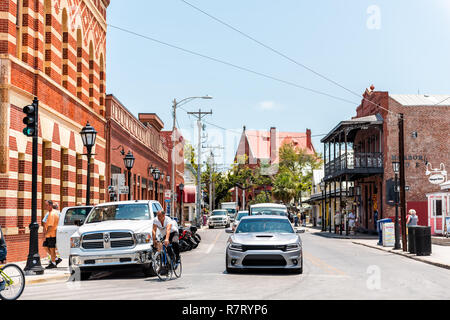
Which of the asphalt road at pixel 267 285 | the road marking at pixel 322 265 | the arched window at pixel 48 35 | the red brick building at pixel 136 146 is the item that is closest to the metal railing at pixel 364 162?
the red brick building at pixel 136 146

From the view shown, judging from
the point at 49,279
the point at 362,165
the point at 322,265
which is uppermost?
the point at 362,165

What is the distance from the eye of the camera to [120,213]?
16359 millimetres

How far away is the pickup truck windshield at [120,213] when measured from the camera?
53.0 ft

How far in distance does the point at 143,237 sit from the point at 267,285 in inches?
134

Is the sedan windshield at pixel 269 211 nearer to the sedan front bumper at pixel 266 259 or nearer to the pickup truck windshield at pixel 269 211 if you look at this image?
the pickup truck windshield at pixel 269 211

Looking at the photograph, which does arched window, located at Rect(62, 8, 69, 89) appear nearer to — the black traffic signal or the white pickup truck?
the black traffic signal

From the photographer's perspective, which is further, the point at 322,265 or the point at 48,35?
the point at 48,35

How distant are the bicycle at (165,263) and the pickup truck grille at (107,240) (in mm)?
735

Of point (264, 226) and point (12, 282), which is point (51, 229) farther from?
point (12, 282)

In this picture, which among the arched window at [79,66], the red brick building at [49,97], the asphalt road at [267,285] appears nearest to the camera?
the asphalt road at [267,285]

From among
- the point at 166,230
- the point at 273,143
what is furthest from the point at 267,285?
the point at 273,143

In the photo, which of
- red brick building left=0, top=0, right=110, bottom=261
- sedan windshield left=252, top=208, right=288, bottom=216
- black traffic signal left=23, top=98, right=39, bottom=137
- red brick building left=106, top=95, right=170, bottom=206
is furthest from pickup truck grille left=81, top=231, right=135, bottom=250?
sedan windshield left=252, top=208, right=288, bottom=216

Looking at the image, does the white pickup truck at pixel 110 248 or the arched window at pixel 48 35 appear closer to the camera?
the white pickup truck at pixel 110 248

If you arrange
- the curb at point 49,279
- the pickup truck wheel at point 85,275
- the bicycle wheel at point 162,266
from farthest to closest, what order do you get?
the pickup truck wheel at point 85,275, the curb at point 49,279, the bicycle wheel at point 162,266
